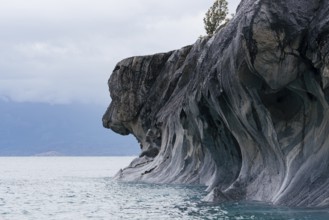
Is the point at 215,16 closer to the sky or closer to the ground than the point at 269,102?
closer to the sky

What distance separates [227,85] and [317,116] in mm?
5007

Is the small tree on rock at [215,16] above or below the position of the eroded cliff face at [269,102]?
above

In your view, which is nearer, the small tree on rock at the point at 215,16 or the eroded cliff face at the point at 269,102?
the eroded cliff face at the point at 269,102

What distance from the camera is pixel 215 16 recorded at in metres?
78.2

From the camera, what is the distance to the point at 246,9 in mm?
29188

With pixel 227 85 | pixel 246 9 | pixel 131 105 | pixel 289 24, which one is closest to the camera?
pixel 289 24

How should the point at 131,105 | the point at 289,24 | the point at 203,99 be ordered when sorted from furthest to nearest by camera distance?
the point at 131,105, the point at 203,99, the point at 289,24

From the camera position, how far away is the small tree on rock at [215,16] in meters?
77.7

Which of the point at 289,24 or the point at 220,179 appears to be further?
the point at 220,179

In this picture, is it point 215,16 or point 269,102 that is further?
point 215,16

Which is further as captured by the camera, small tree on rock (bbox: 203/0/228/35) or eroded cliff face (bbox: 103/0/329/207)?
small tree on rock (bbox: 203/0/228/35)

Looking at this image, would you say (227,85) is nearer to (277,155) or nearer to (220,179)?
(277,155)

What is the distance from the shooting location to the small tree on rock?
77.7 meters

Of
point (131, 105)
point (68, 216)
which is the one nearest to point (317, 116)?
point (68, 216)
